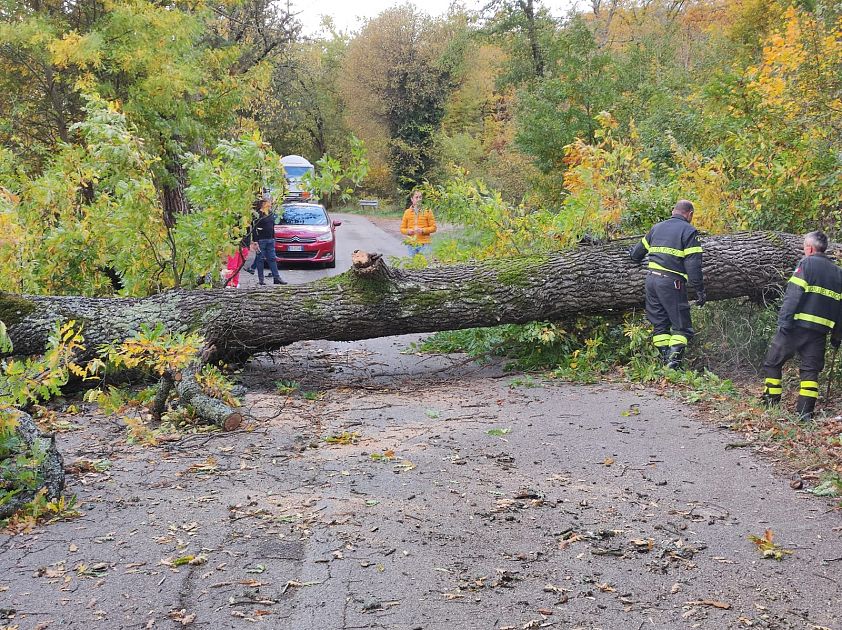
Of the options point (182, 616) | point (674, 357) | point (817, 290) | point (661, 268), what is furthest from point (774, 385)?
point (182, 616)

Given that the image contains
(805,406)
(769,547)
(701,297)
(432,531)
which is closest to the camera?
(769,547)

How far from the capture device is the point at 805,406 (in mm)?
7125

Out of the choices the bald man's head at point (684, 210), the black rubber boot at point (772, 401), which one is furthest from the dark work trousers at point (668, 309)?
the black rubber boot at point (772, 401)

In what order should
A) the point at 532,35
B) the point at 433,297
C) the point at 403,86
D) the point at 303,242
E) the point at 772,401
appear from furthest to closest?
1. the point at 403,86
2. the point at 532,35
3. the point at 303,242
4. the point at 433,297
5. the point at 772,401

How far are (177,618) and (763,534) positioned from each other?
3247mm

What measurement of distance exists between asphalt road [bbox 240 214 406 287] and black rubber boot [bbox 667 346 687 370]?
5.26 meters

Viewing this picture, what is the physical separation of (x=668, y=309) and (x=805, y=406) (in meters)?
1.91

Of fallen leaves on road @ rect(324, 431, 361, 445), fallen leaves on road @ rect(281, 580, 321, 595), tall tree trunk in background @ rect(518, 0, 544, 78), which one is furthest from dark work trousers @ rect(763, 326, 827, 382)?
tall tree trunk in background @ rect(518, 0, 544, 78)

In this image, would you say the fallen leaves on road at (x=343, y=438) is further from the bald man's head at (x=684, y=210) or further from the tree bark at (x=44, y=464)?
the bald man's head at (x=684, y=210)

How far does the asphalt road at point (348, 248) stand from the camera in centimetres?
1914

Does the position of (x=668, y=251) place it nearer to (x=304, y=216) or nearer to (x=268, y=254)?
(x=268, y=254)

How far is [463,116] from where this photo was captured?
48031mm

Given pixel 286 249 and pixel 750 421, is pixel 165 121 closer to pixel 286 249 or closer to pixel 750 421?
pixel 286 249

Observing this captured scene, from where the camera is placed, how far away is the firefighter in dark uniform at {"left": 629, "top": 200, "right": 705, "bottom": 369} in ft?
28.1
